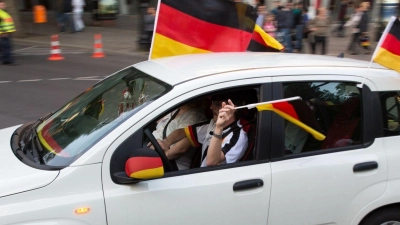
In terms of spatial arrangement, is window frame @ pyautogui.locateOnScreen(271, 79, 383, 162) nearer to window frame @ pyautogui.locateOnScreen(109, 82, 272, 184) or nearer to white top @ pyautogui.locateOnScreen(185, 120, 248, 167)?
window frame @ pyautogui.locateOnScreen(109, 82, 272, 184)

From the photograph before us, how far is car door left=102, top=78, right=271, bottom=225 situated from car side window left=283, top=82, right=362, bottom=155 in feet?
0.78

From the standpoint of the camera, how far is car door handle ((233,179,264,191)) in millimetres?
3285

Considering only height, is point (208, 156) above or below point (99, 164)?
below

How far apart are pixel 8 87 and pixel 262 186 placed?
10033mm

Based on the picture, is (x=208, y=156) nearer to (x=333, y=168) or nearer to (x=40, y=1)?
(x=333, y=168)

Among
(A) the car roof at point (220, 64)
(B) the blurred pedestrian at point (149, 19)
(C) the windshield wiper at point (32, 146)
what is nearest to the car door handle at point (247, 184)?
(A) the car roof at point (220, 64)

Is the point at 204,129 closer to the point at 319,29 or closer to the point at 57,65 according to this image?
the point at 319,29

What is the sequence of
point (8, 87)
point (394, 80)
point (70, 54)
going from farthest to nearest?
point (70, 54), point (8, 87), point (394, 80)

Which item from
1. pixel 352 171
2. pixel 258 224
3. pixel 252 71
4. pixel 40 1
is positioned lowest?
pixel 40 1

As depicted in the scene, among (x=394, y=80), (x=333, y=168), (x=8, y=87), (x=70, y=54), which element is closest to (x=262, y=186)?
(x=333, y=168)

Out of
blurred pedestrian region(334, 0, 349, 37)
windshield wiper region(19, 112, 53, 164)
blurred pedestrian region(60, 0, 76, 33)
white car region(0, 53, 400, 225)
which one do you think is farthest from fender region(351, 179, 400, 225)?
blurred pedestrian region(60, 0, 76, 33)

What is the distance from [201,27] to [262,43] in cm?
70

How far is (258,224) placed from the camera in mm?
3383

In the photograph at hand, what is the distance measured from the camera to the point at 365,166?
139 inches
